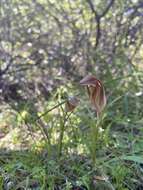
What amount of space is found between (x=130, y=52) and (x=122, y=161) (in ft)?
5.58

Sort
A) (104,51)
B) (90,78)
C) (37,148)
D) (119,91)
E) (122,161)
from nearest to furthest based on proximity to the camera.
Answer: (90,78) → (122,161) → (37,148) → (119,91) → (104,51)

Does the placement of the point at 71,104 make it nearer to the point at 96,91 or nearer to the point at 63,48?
the point at 96,91

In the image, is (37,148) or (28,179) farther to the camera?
(37,148)

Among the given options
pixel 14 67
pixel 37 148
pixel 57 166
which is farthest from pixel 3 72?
pixel 57 166

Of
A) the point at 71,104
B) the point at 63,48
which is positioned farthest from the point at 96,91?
the point at 63,48

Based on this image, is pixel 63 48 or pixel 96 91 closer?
pixel 96 91

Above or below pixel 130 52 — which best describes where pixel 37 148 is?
below

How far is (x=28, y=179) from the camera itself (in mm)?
1914

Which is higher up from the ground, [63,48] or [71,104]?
[63,48]

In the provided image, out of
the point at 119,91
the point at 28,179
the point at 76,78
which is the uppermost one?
the point at 76,78

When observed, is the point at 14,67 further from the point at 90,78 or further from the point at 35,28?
the point at 90,78

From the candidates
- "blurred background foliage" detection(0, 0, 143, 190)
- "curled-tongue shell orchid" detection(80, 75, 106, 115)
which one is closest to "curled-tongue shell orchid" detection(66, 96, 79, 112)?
"curled-tongue shell orchid" detection(80, 75, 106, 115)

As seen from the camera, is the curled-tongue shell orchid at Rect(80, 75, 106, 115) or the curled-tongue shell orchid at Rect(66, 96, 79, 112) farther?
the curled-tongue shell orchid at Rect(66, 96, 79, 112)

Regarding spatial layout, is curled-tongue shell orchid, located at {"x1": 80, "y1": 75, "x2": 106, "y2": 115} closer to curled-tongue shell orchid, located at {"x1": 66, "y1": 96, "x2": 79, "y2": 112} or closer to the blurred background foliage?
curled-tongue shell orchid, located at {"x1": 66, "y1": 96, "x2": 79, "y2": 112}
